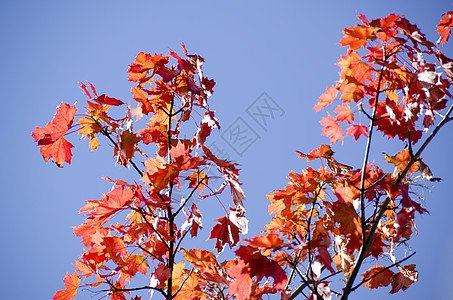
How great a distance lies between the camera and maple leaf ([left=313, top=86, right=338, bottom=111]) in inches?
75.8

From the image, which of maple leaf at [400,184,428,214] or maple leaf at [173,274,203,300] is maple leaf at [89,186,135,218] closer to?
maple leaf at [173,274,203,300]

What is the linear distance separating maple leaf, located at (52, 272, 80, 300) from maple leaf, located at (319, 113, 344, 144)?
1.54 meters

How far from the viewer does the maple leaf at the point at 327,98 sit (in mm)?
1926

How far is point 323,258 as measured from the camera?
1.54 metres

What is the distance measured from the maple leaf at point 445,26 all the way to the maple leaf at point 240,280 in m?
1.44

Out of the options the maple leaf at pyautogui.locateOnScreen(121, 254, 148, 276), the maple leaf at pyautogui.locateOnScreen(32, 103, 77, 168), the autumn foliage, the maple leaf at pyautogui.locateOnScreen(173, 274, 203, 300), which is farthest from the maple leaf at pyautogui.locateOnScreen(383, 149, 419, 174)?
the maple leaf at pyautogui.locateOnScreen(32, 103, 77, 168)

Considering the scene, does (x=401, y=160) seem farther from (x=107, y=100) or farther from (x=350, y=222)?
(x=107, y=100)

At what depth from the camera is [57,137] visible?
1.92 m

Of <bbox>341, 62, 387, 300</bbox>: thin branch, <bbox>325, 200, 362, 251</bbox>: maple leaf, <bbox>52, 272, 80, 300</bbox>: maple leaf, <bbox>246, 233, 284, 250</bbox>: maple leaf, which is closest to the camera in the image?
<bbox>246, 233, 284, 250</bbox>: maple leaf

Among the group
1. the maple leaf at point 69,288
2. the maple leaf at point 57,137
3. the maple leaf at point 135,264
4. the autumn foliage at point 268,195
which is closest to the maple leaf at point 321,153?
the autumn foliage at point 268,195

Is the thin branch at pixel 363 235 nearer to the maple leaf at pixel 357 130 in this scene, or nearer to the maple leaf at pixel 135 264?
the maple leaf at pixel 357 130

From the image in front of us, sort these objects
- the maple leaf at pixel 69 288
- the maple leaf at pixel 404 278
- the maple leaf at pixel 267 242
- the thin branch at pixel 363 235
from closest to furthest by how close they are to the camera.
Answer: the maple leaf at pixel 267 242 < the thin branch at pixel 363 235 < the maple leaf at pixel 69 288 < the maple leaf at pixel 404 278

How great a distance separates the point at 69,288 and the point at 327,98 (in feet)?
5.47

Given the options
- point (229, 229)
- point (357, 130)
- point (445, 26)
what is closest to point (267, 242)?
point (229, 229)
